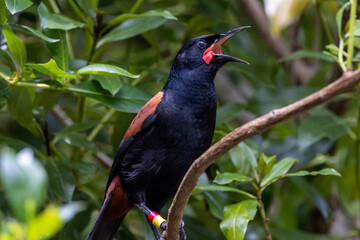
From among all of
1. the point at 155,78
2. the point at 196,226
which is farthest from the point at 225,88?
the point at 196,226

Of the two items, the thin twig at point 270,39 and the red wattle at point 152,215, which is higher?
the thin twig at point 270,39

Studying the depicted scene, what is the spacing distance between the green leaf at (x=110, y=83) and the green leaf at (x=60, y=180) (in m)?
0.42

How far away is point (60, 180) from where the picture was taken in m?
1.97

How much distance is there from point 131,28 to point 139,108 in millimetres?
405

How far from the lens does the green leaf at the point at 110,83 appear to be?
1808 mm

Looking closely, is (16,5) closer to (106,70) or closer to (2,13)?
(2,13)

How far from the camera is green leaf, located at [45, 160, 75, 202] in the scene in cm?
194

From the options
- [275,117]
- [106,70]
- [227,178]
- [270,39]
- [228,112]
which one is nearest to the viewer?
[275,117]

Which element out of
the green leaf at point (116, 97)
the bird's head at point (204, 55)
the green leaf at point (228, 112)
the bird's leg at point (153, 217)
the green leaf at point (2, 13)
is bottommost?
the bird's leg at point (153, 217)

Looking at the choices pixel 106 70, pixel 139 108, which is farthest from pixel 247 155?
pixel 106 70

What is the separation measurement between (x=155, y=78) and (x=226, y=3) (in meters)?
0.88

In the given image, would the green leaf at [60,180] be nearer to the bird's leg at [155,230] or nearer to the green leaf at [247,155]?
the bird's leg at [155,230]

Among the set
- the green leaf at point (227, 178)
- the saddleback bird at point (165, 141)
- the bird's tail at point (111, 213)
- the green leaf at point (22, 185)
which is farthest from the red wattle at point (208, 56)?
the green leaf at point (22, 185)

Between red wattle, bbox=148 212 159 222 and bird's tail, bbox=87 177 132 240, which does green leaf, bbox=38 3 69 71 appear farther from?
red wattle, bbox=148 212 159 222
